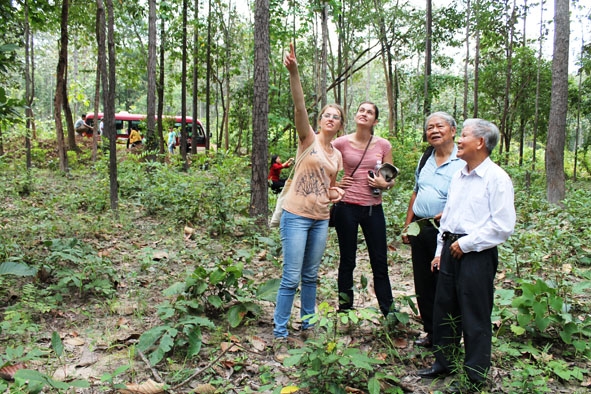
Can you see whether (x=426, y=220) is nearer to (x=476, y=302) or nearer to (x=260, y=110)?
(x=476, y=302)

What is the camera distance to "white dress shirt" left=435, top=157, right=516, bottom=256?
104 inches

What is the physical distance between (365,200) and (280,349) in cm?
136

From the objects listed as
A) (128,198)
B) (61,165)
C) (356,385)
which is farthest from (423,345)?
(61,165)

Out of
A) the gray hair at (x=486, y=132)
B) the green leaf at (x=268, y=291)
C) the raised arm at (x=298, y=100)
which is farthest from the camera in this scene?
the green leaf at (x=268, y=291)

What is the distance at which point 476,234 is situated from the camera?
268cm

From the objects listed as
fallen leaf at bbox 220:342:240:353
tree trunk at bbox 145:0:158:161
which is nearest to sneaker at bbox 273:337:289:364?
fallen leaf at bbox 220:342:240:353

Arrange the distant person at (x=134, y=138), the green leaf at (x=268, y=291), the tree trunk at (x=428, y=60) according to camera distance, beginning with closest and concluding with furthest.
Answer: the green leaf at (x=268, y=291) → the tree trunk at (x=428, y=60) → the distant person at (x=134, y=138)

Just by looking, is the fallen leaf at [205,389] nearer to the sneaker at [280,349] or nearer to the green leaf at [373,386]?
the sneaker at [280,349]

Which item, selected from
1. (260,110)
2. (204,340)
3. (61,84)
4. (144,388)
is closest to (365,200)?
(204,340)

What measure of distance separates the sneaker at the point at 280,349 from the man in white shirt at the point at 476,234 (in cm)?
125

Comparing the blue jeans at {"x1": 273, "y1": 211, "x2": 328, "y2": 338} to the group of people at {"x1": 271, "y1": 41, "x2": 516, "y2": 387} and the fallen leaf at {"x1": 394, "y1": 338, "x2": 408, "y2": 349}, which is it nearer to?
the group of people at {"x1": 271, "y1": 41, "x2": 516, "y2": 387}

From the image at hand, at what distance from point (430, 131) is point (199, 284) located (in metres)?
2.23

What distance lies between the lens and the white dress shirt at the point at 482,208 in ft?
8.69

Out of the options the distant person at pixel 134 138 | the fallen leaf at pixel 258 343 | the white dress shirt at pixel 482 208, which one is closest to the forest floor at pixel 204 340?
the fallen leaf at pixel 258 343
